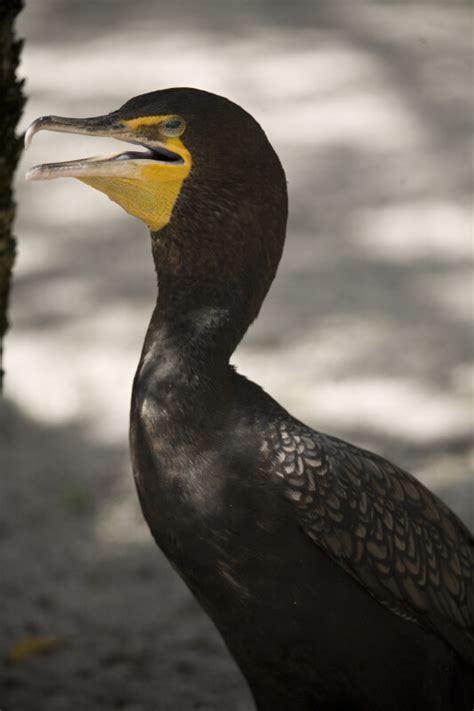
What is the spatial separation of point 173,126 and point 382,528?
2.81 feet

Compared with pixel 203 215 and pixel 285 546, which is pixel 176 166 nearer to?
pixel 203 215

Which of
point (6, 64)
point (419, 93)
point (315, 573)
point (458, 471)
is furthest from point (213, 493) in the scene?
point (419, 93)

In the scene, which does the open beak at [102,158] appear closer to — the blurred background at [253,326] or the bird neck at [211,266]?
the bird neck at [211,266]

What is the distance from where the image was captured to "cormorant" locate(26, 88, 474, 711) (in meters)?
2.30

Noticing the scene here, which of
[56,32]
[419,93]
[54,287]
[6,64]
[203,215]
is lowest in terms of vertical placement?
[203,215]

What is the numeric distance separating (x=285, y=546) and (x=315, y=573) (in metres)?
0.09

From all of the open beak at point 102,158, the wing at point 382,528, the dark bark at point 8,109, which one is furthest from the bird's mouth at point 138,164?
the dark bark at point 8,109

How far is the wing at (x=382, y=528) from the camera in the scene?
2354 mm

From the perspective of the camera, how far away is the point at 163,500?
2.33m

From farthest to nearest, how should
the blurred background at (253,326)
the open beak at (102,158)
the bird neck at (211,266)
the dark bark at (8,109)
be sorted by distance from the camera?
1. the blurred background at (253,326)
2. the dark bark at (8,109)
3. the bird neck at (211,266)
4. the open beak at (102,158)

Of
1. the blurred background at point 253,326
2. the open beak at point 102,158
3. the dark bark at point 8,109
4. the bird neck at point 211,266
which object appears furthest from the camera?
the blurred background at point 253,326

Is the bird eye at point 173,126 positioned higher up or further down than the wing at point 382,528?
higher up

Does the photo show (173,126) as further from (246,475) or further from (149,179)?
(246,475)

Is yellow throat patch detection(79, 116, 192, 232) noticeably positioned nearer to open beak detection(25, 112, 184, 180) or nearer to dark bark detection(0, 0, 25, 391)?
open beak detection(25, 112, 184, 180)
